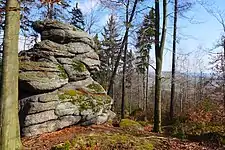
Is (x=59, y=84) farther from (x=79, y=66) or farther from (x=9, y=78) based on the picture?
(x=9, y=78)

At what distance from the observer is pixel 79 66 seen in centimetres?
1302

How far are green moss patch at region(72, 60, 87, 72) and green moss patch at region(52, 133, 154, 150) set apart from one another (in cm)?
442

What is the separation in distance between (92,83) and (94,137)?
479cm

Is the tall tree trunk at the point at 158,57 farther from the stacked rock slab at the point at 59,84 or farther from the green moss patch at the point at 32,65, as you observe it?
the green moss patch at the point at 32,65

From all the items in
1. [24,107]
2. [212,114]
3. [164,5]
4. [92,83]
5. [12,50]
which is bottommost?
[212,114]

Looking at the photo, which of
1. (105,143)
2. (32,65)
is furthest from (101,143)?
(32,65)

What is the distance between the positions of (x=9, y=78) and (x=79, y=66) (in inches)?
241

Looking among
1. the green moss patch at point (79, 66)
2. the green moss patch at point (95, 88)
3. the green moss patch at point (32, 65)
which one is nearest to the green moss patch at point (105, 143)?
the green moss patch at point (32, 65)

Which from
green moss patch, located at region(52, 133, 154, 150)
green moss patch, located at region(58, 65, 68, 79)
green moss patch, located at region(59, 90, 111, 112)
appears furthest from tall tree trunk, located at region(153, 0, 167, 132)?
green moss patch, located at region(58, 65, 68, 79)

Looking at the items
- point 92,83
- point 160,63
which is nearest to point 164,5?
point 160,63

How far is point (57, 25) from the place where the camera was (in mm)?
Result: 13055

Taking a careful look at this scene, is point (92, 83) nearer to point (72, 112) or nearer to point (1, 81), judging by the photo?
point (72, 112)

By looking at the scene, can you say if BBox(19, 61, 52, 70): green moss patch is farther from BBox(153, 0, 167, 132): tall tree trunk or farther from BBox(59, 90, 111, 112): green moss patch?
BBox(153, 0, 167, 132): tall tree trunk

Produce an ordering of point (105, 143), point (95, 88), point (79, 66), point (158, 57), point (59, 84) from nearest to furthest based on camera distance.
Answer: point (105, 143), point (59, 84), point (158, 57), point (79, 66), point (95, 88)
